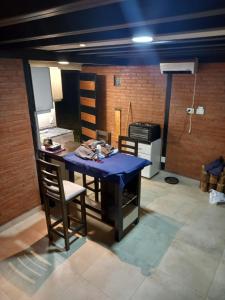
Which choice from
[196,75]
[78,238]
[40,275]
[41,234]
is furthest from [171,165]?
[40,275]

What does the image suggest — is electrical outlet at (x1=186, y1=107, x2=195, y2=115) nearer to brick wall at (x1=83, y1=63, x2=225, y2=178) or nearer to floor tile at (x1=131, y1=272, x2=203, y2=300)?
brick wall at (x1=83, y1=63, x2=225, y2=178)

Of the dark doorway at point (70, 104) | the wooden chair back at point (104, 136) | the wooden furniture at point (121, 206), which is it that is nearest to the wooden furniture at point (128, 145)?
the wooden chair back at point (104, 136)

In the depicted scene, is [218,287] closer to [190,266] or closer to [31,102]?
[190,266]

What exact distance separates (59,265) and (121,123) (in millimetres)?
3530

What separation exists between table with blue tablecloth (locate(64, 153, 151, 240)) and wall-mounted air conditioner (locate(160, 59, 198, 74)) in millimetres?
1946

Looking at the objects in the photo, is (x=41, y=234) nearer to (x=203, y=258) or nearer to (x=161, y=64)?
(x=203, y=258)

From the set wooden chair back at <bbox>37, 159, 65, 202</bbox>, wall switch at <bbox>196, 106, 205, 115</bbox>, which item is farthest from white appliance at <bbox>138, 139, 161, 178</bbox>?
wooden chair back at <bbox>37, 159, 65, 202</bbox>

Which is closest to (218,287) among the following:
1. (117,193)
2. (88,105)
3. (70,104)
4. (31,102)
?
(117,193)

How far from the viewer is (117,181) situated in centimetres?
258

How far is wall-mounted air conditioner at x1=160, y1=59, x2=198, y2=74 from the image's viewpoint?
3.75 metres

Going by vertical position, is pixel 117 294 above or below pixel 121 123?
below

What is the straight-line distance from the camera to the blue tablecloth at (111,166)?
259cm

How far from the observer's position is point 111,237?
9.73 feet

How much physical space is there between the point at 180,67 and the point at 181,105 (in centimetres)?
76
